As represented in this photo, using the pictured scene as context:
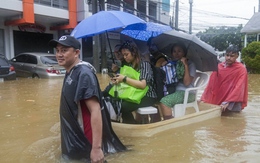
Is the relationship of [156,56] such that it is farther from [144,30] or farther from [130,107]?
[130,107]

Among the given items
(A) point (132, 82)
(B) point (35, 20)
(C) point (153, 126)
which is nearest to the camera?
(A) point (132, 82)

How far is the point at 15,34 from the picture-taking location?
17.5m

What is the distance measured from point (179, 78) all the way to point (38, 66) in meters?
9.43

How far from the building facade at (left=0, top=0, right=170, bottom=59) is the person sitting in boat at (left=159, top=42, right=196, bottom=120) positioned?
429 inches

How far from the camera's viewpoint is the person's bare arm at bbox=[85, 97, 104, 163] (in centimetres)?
229

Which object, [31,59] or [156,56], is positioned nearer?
[156,56]

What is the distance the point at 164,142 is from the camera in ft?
12.0

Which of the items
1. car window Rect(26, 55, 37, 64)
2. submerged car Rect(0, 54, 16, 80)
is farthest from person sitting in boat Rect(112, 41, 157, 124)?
car window Rect(26, 55, 37, 64)

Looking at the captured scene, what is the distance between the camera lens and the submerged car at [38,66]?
40.2ft

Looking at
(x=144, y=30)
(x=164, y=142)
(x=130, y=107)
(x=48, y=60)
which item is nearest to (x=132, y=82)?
(x=130, y=107)

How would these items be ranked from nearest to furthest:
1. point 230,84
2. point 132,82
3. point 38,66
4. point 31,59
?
point 132,82 → point 230,84 → point 38,66 → point 31,59

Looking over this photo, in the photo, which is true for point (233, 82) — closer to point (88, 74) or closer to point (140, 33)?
point (140, 33)

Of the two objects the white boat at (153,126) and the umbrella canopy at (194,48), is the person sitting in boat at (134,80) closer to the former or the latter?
the white boat at (153,126)

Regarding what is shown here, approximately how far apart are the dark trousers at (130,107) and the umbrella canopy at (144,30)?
3.18 feet
